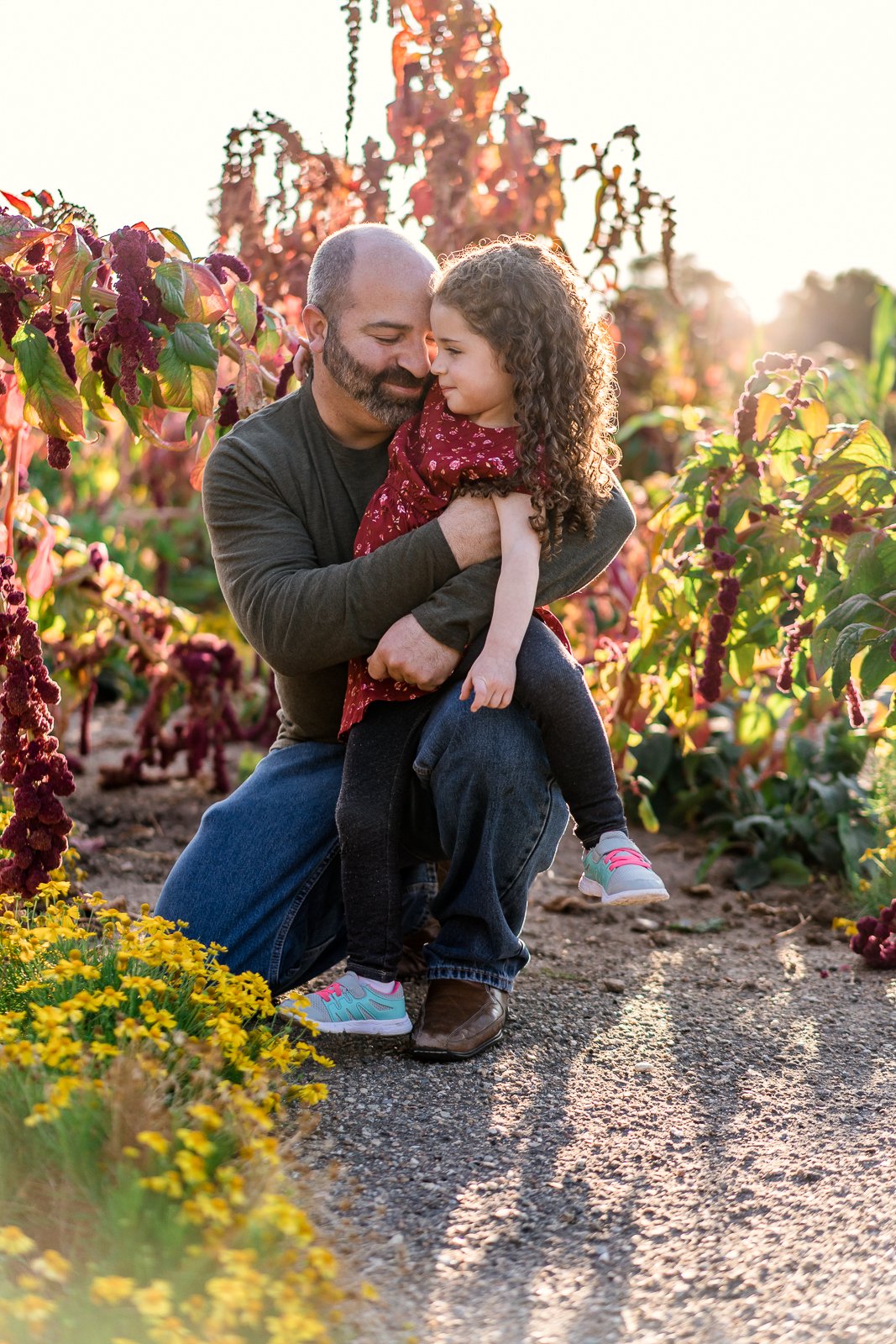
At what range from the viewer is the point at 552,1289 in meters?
1.67

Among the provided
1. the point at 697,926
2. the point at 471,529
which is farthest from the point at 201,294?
the point at 697,926

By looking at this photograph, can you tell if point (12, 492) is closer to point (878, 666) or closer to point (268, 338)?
point (268, 338)

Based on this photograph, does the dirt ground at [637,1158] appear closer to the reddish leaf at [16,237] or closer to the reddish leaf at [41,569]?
the reddish leaf at [41,569]

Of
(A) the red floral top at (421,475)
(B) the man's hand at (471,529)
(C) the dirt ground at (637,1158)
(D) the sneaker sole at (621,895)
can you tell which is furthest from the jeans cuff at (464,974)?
(B) the man's hand at (471,529)

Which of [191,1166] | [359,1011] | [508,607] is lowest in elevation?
[359,1011]

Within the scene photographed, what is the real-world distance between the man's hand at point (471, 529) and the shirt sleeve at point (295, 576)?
0.05 ft

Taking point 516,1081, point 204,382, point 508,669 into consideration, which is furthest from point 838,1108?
point 204,382

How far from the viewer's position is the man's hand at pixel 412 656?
7.71 feet

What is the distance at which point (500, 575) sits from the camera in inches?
92.7

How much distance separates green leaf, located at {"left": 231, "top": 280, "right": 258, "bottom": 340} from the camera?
2.47 meters

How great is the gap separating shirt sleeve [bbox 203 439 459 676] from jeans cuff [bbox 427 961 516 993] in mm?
577

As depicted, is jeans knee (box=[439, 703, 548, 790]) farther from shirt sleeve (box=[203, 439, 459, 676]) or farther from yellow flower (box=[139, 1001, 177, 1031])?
yellow flower (box=[139, 1001, 177, 1031])

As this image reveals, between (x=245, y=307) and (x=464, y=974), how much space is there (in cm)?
127

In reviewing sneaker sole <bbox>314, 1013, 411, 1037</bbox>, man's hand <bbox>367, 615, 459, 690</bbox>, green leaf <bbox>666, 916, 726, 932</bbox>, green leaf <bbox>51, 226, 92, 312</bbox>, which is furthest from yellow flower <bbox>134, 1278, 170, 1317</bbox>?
green leaf <bbox>666, 916, 726, 932</bbox>
